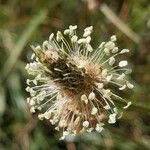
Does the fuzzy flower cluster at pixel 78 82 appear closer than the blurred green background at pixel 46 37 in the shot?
Yes

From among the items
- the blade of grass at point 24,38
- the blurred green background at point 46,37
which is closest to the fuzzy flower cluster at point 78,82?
Result: the blurred green background at point 46,37

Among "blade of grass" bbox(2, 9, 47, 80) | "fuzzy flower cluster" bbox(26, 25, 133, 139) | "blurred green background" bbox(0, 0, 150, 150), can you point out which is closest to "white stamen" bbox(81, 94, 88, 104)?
"fuzzy flower cluster" bbox(26, 25, 133, 139)

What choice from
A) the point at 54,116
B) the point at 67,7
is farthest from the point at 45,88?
the point at 67,7

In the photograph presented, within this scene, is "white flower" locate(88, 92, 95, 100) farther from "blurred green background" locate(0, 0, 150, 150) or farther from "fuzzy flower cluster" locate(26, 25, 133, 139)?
"blurred green background" locate(0, 0, 150, 150)

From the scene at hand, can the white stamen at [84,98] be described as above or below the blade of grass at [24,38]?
below

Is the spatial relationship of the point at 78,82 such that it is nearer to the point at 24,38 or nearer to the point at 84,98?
the point at 84,98

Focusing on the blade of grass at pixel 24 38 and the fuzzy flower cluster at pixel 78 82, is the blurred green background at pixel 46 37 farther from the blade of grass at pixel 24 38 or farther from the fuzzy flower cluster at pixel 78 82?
the fuzzy flower cluster at pixel 78 82

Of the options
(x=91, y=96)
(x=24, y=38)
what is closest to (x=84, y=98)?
(x=91, y=96)

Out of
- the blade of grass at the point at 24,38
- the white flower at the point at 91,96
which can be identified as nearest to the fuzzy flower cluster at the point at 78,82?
the white flower at the point at 91,96
